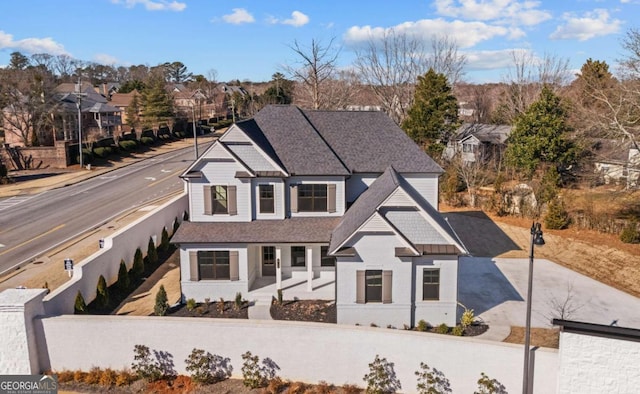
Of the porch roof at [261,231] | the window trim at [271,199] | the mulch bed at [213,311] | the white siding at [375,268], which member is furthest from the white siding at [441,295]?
the window trim at [271,199]

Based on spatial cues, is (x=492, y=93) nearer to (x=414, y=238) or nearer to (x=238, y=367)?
(x=414, y=238)

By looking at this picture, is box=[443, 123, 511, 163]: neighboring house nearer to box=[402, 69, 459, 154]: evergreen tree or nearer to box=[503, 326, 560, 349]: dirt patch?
box=[402, 69, 459, 154]: evergreen tree

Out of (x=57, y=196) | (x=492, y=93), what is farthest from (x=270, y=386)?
(x=492, y=93)

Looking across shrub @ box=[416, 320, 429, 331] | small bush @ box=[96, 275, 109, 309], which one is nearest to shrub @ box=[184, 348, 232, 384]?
small bush @ box=[96, 275, 109, 309]

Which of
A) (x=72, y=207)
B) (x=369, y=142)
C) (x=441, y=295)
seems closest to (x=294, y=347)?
(x=441, y=295)

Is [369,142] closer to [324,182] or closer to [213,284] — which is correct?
[324,182]

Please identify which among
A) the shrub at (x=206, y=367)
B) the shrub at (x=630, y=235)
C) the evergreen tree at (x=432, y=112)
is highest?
the evergreen tree at (x=432, y=112)

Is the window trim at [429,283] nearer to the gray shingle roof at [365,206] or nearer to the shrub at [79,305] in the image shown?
the gray shingle roof at [365,206]
